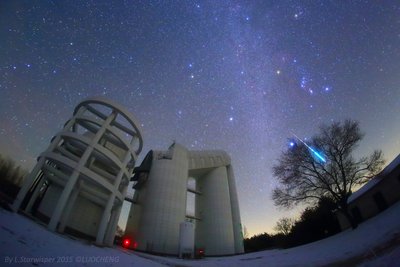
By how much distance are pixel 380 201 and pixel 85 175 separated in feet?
98.2

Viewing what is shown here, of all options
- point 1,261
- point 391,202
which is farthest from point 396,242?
point 1,261

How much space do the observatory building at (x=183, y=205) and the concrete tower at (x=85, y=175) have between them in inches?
304

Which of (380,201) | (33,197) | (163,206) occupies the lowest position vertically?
(380,201)

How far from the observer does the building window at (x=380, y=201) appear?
21.5 m

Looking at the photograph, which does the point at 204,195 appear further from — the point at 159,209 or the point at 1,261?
the point at 1,261

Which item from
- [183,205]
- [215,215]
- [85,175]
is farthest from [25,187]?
[215,215]

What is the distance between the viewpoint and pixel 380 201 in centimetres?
2200

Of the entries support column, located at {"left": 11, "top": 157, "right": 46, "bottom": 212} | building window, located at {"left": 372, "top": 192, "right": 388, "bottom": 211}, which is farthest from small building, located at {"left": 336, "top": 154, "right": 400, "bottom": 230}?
support column, located at {"left": 11, "top": 157, "right": 46, "bottom": 212}

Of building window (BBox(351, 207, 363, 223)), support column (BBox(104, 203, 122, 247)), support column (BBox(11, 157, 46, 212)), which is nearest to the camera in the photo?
support column (BBox(11, 157, 46, 212))

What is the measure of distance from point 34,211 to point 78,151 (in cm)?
789

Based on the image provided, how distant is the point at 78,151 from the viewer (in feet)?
78.4

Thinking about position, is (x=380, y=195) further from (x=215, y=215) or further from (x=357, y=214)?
(x=215, y=215)

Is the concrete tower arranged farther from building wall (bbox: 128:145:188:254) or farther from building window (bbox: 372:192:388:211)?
building window (bbox: 372:192:388:211)

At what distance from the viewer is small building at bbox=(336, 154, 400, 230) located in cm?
2039
